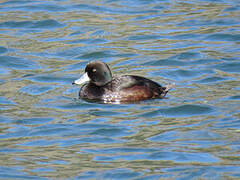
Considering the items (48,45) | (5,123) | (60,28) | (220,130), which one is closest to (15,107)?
(5,123)

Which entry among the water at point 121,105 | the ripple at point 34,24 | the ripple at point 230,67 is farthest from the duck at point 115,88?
the ripple at point 34,24

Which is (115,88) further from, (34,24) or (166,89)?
(34,24)

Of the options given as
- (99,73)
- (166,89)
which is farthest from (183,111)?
(99,73)

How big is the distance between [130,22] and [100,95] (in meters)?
5.64

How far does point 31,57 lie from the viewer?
12883 millimetres

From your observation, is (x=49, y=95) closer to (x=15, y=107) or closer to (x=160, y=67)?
(x=15, y=107)

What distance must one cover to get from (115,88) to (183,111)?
1.26 meters

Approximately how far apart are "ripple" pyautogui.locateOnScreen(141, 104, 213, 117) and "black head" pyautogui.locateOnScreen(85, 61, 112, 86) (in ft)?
4.21

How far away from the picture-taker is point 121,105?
958 centimetres

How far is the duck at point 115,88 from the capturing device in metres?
9.70

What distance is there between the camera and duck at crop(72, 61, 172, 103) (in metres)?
9.70

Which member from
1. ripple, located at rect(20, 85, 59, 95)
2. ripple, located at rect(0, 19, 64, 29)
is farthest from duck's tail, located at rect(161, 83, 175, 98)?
ripple, located at rect(0, 19, 64, 29)

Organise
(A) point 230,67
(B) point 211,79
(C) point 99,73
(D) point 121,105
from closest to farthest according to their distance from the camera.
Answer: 1. (D) point 121,105
2. (C) point 99,73
3. (B) point 211,79
4. (A) point 230,67

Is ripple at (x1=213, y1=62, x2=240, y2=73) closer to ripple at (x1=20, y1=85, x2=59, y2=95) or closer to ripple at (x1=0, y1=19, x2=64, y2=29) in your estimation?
ripple at (x1=20, y1=85, x2=59, y2=95)
